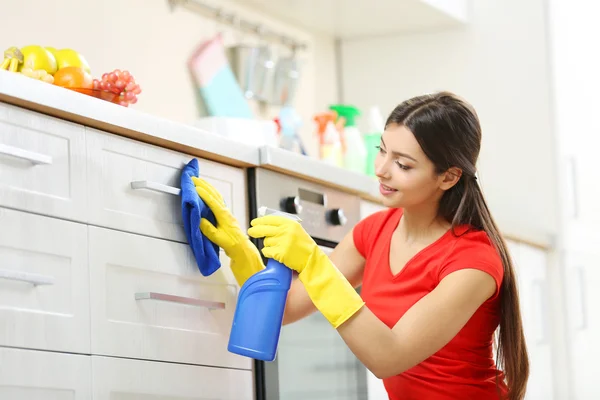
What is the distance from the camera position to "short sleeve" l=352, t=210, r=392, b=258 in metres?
2.03

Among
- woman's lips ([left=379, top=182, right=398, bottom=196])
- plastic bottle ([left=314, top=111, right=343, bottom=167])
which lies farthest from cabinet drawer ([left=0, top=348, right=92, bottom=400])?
plastic bottle ([left=314, top=111, right=343, bottom=167])

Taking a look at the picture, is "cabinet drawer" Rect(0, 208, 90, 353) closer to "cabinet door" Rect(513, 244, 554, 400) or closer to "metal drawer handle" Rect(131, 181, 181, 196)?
"metal drawer handle" Rect(131, 181, 181, 196)

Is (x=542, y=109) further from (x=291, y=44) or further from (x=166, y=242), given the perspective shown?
(x=166, y=242)

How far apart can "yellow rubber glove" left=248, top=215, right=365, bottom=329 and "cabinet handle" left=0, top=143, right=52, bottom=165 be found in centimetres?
40

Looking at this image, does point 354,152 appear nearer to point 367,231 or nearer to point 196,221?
point 367,231

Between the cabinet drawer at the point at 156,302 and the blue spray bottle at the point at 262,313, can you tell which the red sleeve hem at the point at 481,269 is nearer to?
the blue spray bottle at the point at 262,313

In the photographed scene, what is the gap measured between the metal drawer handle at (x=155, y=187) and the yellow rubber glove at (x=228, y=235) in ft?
0.16

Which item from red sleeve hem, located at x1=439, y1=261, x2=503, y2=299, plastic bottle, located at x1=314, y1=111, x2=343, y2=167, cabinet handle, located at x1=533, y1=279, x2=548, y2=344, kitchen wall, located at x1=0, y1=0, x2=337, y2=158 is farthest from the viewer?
cabinet handle, located at x1=533, y1=279, x2=548, y2=344

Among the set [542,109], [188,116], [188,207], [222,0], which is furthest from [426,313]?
[542,109]

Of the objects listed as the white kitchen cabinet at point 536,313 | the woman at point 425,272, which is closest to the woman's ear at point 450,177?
the woman at point 425,272

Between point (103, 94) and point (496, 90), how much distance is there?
1.92 m

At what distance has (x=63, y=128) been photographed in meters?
1.62

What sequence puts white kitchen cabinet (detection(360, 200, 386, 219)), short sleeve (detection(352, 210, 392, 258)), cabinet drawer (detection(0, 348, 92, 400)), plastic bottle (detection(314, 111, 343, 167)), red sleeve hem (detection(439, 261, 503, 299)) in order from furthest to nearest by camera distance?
plastic bottle (detection(314, 111, 343, 167)) → white kitchen cabinet (detection(360, 200, 386, 219)) → short sleeve (detection(352, 210, 392, 258)) → red sleeve hem (detection(439, 261, 503, 299)) → cabinet drawer (detection(0, 348, 92, 400))

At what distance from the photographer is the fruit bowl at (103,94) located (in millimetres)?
1800
